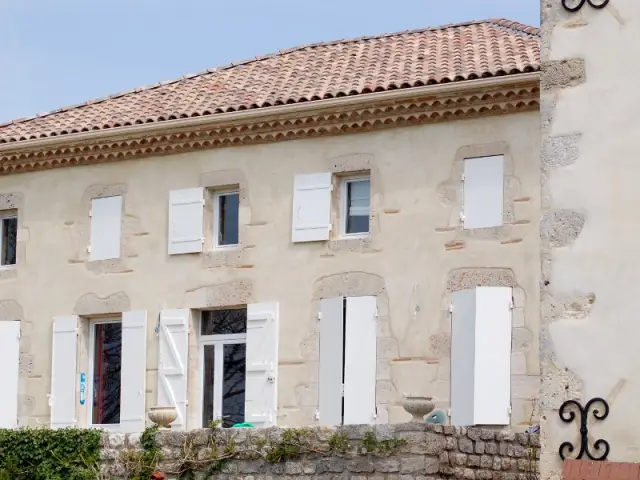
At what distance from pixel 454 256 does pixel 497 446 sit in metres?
3.51

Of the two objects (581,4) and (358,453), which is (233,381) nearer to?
(358,453)

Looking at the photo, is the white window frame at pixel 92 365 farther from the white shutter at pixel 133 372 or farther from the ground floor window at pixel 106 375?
the white shutter at pixel 133 372

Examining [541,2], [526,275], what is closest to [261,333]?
[526,275]

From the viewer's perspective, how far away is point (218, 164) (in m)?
19.2

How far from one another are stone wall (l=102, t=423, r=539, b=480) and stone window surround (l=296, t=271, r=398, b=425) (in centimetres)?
314

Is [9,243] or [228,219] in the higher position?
[228,219]

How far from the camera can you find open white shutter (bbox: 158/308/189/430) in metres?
18.7

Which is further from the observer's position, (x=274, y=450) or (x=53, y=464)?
(x=53, y=464)

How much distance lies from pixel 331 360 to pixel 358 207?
199cm

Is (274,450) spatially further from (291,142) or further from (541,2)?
(541,2)

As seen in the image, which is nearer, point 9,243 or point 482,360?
point 482,360

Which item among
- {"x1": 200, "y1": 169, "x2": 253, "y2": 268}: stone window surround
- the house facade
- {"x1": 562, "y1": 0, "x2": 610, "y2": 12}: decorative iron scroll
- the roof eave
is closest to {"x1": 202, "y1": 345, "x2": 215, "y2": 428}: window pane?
the house facade

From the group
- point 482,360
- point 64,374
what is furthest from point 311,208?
point 64,374

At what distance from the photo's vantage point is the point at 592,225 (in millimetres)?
6910
